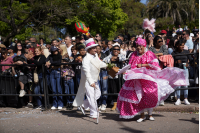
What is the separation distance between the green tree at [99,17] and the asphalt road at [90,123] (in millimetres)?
16812

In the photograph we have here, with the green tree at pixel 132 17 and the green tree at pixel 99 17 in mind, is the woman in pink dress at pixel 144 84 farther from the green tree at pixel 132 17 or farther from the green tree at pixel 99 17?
the green tree at pixel 132 17

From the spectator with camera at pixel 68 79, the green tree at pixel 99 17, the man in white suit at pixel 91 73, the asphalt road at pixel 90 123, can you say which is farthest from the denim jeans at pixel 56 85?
the green tree at pixel 99 17

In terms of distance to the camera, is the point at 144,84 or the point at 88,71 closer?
the point at 144,84

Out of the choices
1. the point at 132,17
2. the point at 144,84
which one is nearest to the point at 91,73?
the point at 144,84

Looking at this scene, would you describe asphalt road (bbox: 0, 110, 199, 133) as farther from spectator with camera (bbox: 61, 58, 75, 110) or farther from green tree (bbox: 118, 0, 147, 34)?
green tree (bbox: 118, 0, 147, 34)

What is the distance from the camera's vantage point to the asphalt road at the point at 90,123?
17.8 ft

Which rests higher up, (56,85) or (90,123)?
(56,85)

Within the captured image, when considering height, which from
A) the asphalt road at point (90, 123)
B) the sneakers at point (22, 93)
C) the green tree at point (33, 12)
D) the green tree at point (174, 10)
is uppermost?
the green tree at point (174, 10)

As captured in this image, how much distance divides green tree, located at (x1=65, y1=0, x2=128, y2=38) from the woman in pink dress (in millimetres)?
17252

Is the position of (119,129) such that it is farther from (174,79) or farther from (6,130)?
(6,130)

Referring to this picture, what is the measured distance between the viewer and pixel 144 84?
5.96 m

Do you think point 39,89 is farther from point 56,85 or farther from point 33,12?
point 33,12

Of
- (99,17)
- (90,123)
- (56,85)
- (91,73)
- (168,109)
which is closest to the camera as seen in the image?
(90,123)

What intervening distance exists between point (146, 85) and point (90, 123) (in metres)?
1.56
